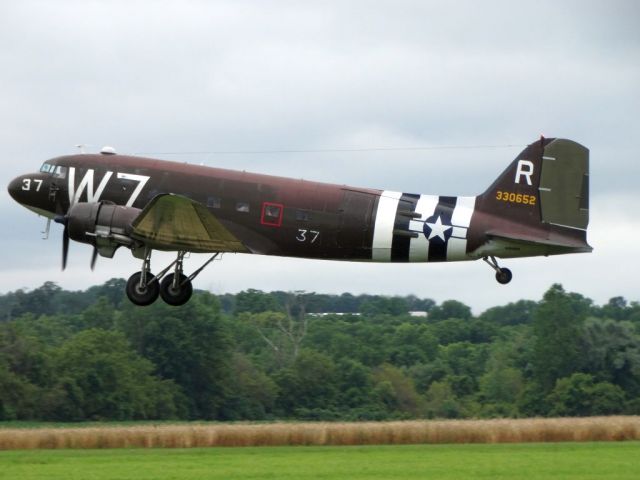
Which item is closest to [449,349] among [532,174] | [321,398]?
[321,398]

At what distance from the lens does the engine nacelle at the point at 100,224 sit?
1467 inches

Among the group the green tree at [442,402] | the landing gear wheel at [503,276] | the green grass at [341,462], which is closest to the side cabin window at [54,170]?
the green grass at [341,462]

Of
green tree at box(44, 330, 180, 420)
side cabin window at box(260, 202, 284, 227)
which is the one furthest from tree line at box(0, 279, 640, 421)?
side cabin window at box(260, 202, 284, 227)

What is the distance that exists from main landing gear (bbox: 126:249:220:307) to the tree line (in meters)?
39.8

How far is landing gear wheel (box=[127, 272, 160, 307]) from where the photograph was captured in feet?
125

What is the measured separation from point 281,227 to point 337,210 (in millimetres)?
1596

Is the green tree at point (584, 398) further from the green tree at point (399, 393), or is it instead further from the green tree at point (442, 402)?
the green tree at point (399, 393)

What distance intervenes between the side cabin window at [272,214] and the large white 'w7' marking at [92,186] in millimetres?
3457

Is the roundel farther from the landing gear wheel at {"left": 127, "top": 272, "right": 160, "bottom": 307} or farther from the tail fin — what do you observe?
the landing gear wheel at {"left": 127, "top": 272, "right": 160, "bottom": 307}

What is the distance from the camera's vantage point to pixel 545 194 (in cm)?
3694

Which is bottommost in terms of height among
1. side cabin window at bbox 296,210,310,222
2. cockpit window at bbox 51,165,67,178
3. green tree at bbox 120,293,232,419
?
green tree at bbox 120,293,232,419

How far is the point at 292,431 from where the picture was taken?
44250 millimetres

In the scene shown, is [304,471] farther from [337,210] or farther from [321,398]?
[321,398]

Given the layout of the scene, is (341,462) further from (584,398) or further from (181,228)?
(584,398)
